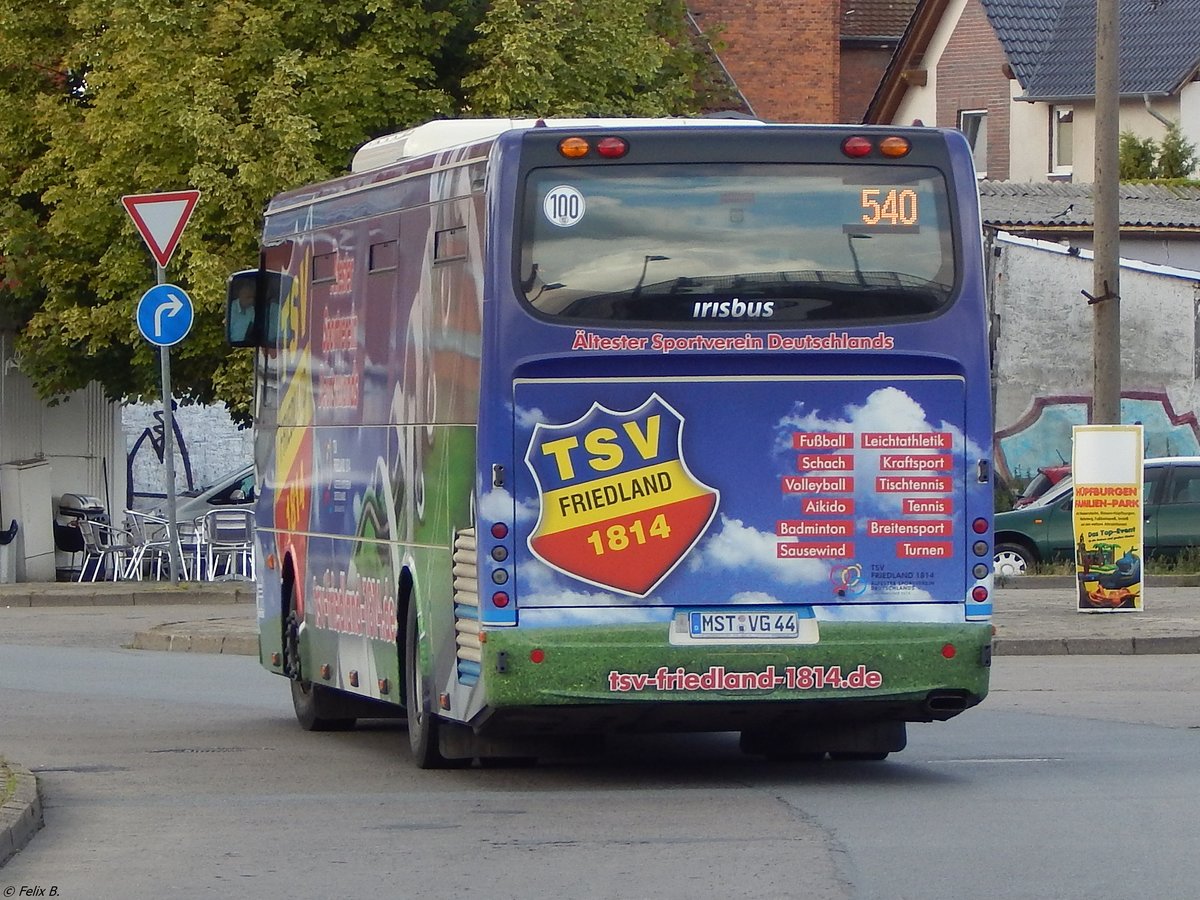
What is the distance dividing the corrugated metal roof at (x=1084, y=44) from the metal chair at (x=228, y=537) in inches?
1086

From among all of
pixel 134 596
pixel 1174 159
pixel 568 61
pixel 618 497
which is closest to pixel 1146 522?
pixel 568 61

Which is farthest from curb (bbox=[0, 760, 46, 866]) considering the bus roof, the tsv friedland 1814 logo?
the bus roof

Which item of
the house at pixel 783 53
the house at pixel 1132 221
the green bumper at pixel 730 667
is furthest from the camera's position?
the house at pixel 783 53

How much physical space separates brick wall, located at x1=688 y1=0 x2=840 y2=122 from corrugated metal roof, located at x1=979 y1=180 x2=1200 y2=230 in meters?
19.3

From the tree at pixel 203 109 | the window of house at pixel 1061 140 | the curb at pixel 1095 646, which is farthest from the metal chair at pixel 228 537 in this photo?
the window of house at pixel 1061 140

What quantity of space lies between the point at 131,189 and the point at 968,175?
18095 mm

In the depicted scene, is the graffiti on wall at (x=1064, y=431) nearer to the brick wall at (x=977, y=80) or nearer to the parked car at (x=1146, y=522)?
the parked car at (x=1146, y=522)

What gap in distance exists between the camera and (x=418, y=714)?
12.6 metres

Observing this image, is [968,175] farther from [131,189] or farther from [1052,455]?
[1052,455]

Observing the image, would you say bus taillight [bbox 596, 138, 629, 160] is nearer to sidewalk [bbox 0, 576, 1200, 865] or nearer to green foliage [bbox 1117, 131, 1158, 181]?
sidewalk [bbox 0, 576, 1200, 865]

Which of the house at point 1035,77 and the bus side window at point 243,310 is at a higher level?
the house at point 1035,77

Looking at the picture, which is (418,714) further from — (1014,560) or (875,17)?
(875,17)

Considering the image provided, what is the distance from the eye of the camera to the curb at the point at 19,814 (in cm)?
973

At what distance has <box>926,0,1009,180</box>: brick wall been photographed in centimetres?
5662
